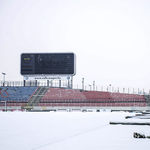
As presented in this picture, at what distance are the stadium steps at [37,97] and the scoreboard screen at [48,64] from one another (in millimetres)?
5114

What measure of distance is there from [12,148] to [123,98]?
69997 mm

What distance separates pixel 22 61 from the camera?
75188 millimetres

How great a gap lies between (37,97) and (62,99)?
6642mm

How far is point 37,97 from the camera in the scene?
7150 centimetres

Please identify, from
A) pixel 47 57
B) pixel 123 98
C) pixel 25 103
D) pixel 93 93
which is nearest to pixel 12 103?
pixel 25 103

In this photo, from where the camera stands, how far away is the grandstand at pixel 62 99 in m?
62.6

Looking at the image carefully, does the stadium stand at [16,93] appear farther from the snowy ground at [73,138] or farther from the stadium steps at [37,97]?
the snowy ground at [73,138]

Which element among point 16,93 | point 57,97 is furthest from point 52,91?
point 16,93

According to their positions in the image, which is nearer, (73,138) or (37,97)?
(73,138)

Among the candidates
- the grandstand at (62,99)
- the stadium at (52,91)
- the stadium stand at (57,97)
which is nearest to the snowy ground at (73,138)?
the grandstand at (62,99)

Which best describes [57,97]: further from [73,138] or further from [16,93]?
[73,138]

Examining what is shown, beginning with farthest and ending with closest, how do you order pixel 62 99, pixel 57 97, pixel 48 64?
pixel 48 64 < pixel 57 97 < pixel 62 99

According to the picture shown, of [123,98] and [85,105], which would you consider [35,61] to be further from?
[123,98]

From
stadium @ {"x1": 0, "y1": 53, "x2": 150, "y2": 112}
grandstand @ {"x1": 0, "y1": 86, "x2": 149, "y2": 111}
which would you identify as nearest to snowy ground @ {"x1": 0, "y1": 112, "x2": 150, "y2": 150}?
grandstand @ {"x1": 0, "y1": 86, "x2": 149, "y2": 111}
